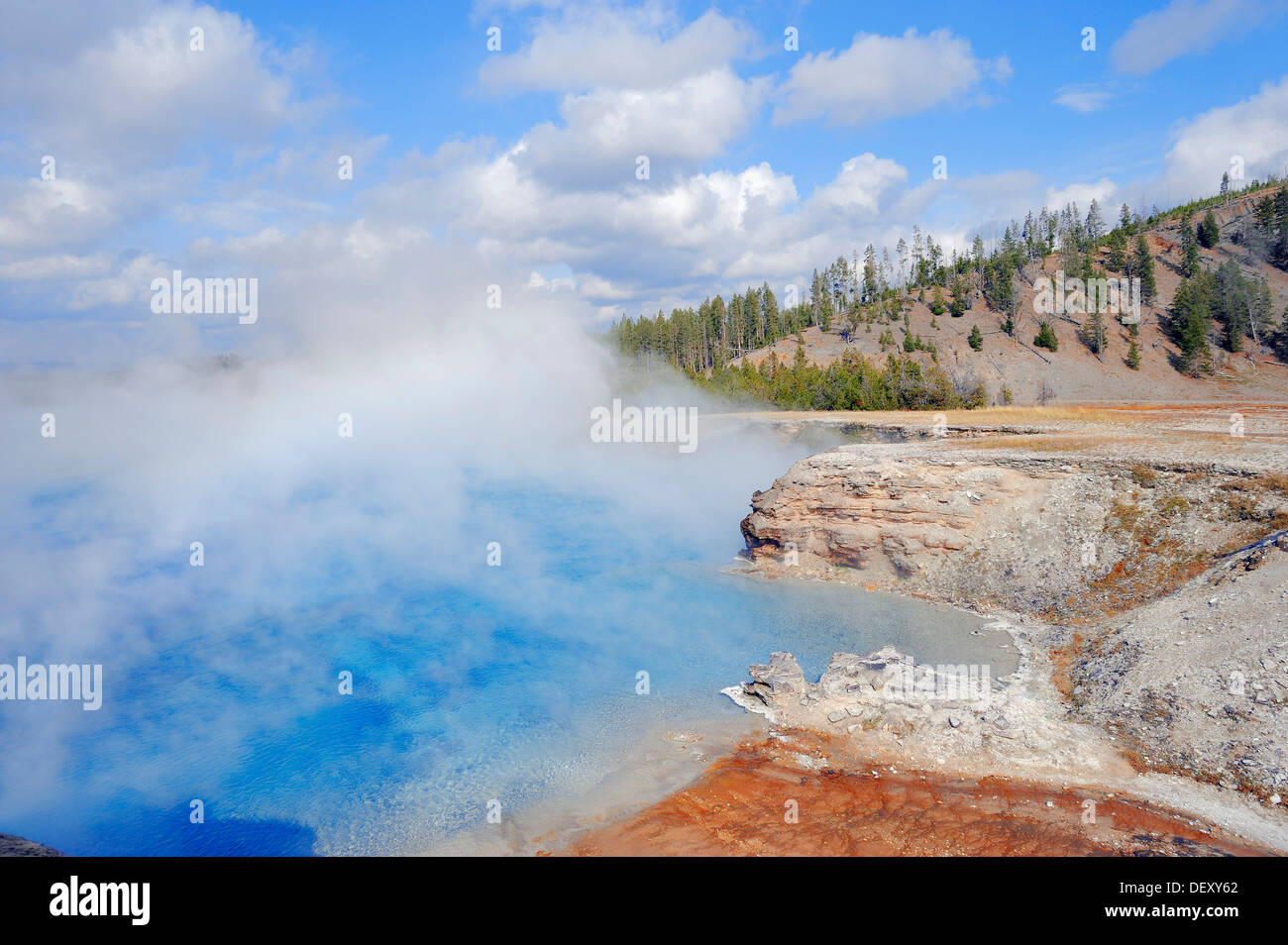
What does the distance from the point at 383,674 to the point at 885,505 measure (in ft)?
63.0

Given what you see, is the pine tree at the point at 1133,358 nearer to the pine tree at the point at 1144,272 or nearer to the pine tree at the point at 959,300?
the pine tree at the point at 1144,272

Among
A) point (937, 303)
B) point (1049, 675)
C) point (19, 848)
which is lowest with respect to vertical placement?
point (1049, 675)

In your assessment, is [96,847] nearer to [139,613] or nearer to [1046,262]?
[139,613]

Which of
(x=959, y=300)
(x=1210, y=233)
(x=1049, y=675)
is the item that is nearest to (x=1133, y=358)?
(x=959, y=300)

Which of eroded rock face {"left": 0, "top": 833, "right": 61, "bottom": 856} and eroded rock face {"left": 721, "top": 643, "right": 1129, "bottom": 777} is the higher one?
eroded rock face {"left": 0, "top": 833, "right": 61, "bottom": 856}

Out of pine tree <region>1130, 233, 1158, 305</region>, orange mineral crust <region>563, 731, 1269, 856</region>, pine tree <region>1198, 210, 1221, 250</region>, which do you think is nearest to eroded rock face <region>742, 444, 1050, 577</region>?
orange mineral crust <region>563, 731, 1269, 856</region>

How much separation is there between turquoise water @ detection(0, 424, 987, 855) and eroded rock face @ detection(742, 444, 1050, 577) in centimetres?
221

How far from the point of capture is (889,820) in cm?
1191

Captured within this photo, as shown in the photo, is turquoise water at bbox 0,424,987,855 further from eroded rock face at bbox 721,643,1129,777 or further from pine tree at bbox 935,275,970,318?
pine tree at bbox 935,275,970,318

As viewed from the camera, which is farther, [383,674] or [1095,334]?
[1095,334]

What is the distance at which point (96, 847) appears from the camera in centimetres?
1262

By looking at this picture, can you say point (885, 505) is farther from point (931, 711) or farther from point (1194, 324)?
point (1194, 324)

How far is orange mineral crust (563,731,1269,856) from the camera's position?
1098 centimetres

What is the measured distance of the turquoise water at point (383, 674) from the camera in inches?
535
